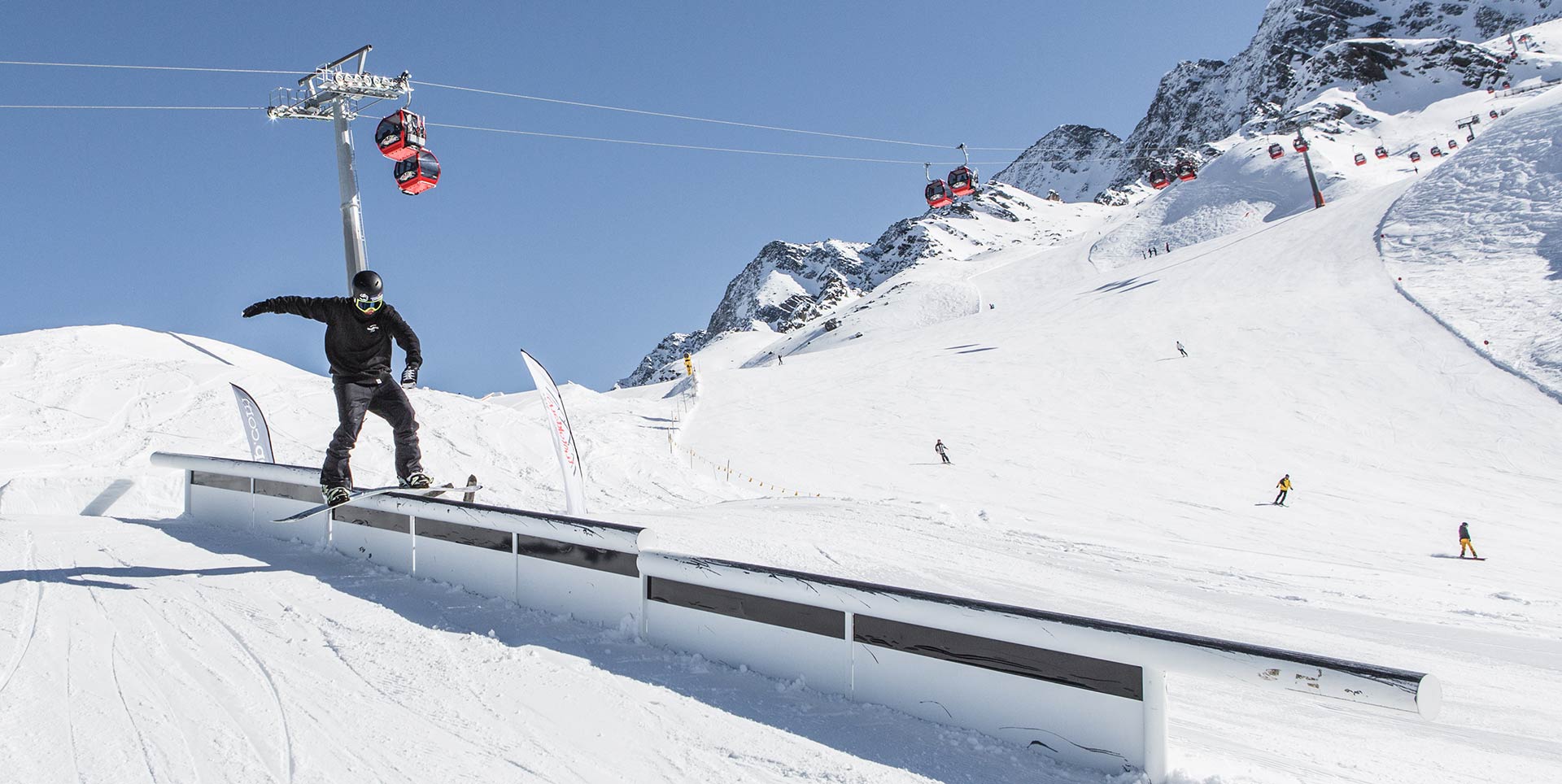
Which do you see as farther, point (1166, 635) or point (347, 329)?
point (347, 329)

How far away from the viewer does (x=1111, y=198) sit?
161 meters

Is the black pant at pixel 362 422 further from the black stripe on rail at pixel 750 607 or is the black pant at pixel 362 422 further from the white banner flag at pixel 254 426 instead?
the white banner flag at pixel 254 426

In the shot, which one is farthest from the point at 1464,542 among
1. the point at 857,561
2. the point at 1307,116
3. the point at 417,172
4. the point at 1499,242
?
the point at 1307,116

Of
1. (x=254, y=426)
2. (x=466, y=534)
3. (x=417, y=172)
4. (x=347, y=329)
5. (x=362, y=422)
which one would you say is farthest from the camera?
(x=417, y=172)

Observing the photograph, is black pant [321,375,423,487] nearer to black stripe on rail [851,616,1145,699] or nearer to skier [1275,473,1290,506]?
black stripe on rail [851,616,1145,699]

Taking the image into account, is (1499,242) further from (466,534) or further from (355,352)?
(355,352)

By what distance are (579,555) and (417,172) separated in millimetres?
12169

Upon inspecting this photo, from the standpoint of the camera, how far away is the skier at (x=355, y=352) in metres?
6.86

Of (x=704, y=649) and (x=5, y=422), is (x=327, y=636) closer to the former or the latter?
(x=704, y=649)

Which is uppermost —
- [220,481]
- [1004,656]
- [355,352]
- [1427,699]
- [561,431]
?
[355,352]

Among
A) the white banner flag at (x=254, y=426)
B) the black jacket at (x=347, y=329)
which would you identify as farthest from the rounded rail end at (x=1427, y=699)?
the white banner flag at (x=254, y=426)

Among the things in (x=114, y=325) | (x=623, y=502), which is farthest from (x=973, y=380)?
(x=114, y=325)

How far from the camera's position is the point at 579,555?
5.68 meters

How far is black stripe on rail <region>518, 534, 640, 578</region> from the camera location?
541 centimetres
